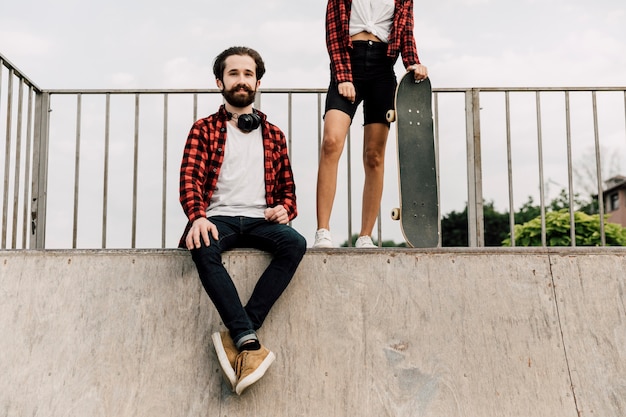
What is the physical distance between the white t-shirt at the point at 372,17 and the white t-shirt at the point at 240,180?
95 centimetres

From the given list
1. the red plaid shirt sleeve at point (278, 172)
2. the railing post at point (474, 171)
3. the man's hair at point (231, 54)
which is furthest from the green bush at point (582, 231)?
the man's hair at point (231, 54)

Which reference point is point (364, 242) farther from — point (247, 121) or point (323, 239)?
point (247, 121)

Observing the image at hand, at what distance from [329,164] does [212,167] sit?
2.37 ft

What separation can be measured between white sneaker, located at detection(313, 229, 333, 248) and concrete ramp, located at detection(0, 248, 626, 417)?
0.19 metres

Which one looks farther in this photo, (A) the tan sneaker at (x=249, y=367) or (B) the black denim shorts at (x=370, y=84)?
(B) the black denim shorts at (x=370, y=84)

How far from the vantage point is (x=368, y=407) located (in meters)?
2.75

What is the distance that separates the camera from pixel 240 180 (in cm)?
310

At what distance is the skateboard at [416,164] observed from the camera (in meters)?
3.55

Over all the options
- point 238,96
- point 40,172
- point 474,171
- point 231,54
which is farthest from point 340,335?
point 40,172

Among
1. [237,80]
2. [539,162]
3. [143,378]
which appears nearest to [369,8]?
[237,80]

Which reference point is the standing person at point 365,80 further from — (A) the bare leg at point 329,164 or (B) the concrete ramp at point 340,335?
(B) the concrete ramp at point 340,335

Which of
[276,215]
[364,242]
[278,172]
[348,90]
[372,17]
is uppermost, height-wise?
[372,17]

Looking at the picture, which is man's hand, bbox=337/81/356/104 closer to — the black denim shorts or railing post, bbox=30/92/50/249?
the black denim shorts

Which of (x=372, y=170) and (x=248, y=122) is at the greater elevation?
(x=248, y=122)
